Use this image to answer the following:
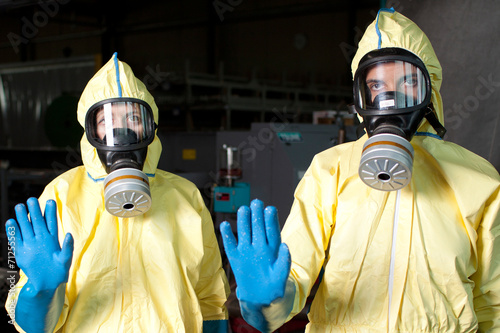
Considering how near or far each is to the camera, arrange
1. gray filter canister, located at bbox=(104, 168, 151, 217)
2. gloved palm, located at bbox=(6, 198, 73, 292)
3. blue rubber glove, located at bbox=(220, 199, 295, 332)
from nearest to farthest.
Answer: blue rubber glove, located at bbox=(220, 199, 295, 332)
gloved palm, located at bbox=(6, 198, 73, 292)
gray filter canister, located at bbox=(104, 168, 151, 217)

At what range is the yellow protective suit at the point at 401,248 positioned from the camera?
44.2 inches

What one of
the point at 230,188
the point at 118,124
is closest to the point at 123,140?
the point at 118,124

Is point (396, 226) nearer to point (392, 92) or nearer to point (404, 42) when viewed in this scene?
point (392, 92)

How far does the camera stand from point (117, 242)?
136 centimetres

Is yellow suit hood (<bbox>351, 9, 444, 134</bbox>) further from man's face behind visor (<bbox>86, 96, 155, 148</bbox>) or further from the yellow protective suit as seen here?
man's face behind visor (<bbox>86, 96, 155, 148</bbox>)

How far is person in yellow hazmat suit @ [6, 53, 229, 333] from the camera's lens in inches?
44.0

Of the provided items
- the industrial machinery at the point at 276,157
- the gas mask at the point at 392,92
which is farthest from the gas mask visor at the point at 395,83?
the industrial machinery at the point at 276,157

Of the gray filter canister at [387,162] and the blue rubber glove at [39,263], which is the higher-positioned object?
the gray filter canister at [387,162]

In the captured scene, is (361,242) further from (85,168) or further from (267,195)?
(267,195)

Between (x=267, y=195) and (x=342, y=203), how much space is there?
8.83ft

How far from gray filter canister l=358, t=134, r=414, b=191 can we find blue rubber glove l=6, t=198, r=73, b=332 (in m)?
0.74

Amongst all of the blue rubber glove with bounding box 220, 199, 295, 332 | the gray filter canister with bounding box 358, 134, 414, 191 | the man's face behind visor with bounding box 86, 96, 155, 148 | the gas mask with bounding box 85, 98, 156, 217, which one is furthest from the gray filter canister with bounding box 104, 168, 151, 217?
the gray filter canister with bounding box 358, 134, 414, 191

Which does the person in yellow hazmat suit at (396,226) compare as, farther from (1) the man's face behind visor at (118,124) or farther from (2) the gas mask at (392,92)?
(1) the man's face behind visor at (118,124)

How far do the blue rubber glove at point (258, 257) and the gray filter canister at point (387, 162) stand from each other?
10.2 inches
